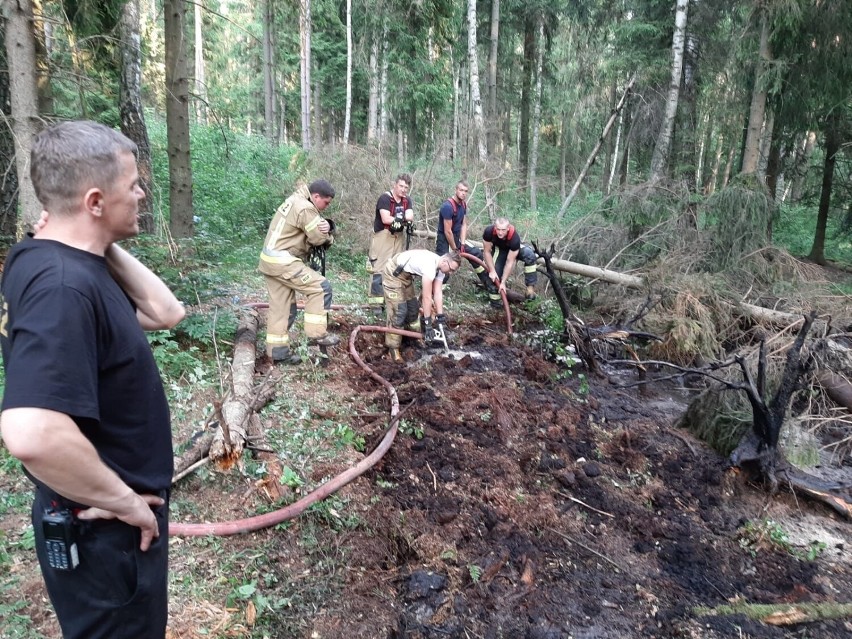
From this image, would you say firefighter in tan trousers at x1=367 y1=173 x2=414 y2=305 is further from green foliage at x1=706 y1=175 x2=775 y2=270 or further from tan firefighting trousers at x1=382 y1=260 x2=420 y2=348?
green foliage at x1=706 y1=175 x2=775 y2=270

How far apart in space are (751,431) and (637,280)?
4157 millimetres

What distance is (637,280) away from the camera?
A: 8586 mm

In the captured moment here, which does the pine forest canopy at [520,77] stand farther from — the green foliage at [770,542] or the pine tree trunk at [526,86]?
the green foliage at [770,542]

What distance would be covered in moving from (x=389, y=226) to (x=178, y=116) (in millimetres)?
2943

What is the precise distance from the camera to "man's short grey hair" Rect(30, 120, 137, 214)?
1.27 m

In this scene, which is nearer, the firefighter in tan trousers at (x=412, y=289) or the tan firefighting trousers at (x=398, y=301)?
the firefighter in tan trousers at (x=412, y=289)

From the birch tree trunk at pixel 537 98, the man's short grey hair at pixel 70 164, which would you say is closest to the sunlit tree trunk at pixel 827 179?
the birch tree trunk at pixel 537 98

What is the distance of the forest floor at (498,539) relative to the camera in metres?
2.84

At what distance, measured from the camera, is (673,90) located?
10.6 metres

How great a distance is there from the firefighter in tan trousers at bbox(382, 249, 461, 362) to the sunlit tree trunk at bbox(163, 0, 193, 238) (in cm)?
287

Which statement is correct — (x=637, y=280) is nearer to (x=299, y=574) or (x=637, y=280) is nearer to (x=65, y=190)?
(x=299, y=574)

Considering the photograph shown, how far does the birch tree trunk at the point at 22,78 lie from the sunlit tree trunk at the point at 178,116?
7.34ft

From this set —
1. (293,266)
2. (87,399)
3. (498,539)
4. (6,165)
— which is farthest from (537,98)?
(87,399)

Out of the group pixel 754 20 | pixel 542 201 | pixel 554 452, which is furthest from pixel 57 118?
pixel 542 201
